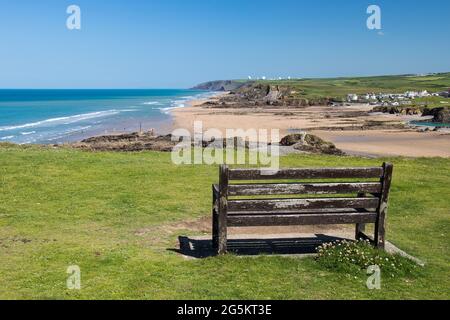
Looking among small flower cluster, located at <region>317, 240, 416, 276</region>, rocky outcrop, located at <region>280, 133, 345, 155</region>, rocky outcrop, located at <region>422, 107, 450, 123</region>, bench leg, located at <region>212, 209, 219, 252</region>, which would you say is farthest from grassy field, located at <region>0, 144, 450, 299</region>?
rocky outcrop, located at <region>422, 107, 450, 123</region>

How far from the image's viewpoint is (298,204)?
29.9 feet

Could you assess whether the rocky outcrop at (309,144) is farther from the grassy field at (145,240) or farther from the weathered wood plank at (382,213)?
the weathered wood plank at (382,213)

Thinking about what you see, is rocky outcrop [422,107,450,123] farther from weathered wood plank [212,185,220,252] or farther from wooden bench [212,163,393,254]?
weathered wood plank [212,185,220,252]

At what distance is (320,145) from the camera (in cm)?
3784

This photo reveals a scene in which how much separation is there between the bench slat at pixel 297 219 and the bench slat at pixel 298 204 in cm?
16

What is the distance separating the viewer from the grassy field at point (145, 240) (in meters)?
7.56

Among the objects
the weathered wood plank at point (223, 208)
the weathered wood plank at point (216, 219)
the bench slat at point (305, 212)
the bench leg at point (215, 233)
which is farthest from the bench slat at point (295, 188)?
the bench leg at point (215, 233)

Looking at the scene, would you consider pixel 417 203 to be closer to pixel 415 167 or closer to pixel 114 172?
pixel 415 167

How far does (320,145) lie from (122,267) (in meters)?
31.1

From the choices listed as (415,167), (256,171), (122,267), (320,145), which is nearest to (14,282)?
(122,267)

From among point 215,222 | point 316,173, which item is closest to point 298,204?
point 316,173

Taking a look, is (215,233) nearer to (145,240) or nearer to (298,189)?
(145,240)

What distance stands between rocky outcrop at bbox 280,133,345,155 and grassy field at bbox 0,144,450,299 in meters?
16.2
